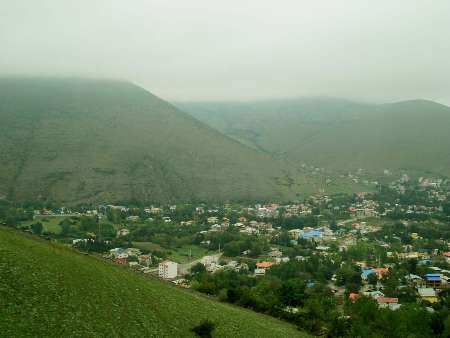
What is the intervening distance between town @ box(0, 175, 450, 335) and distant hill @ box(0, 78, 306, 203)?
1156cm

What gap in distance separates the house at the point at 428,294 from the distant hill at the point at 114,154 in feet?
257

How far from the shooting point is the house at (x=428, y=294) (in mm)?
46784

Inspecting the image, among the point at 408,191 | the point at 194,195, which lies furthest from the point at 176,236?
the point at 408,191

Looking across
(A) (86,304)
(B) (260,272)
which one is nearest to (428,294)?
(B) (260,272)

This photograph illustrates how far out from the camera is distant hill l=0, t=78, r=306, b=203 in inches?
4523

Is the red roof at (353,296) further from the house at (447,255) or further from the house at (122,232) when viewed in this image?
the house at (122,232)

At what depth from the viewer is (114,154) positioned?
134 metres

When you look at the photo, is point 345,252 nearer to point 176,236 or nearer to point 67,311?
point 176,236

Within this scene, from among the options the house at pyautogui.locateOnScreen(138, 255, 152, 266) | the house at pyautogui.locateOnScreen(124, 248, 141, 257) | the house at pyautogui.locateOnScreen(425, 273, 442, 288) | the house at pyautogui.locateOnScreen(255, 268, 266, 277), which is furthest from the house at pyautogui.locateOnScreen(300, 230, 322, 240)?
the house at pyautogui.locateOnScreen(138, 255, 152, 266)

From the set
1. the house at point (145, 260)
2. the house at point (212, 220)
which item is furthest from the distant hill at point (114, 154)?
the house at point (145, 260)

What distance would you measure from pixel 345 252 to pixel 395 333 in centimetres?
3898

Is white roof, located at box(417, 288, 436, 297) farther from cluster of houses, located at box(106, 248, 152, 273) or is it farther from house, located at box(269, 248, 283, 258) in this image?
cluster of houses, located at box(106, 248, 152, 273)

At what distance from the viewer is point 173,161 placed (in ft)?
458

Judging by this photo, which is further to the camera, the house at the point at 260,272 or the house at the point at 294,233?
the house at the point at 294,233
